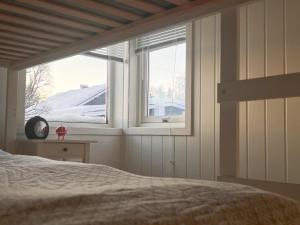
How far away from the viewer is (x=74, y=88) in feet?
9.75

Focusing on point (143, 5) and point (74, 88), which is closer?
point (143, 5)

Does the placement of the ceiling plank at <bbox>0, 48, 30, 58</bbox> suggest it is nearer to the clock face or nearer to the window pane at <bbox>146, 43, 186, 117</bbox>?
the clock face

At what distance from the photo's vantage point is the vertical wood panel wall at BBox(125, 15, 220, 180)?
2.41 metres

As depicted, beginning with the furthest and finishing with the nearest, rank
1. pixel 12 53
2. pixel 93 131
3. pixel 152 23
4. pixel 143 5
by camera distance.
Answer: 1. pixel 93 131
2. pixel 12 53
3. pixel 152 23
4. pixel 143 5

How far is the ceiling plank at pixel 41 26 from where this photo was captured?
1.44 meters

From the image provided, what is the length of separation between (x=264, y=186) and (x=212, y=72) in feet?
4.47

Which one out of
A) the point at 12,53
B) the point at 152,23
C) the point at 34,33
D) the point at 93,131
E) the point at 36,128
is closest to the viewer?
the point at 152,23

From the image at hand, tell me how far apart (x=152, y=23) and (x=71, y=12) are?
0.96 ft

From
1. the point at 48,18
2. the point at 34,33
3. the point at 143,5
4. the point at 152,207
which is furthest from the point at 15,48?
the point at 152,207

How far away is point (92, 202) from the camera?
1.87 ft

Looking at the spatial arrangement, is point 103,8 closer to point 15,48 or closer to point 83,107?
point 15,48

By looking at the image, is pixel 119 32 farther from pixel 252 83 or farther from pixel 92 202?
pixel 92 202

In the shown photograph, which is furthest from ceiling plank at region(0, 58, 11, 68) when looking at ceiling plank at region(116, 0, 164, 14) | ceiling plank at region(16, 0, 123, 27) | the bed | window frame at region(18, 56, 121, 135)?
the bed

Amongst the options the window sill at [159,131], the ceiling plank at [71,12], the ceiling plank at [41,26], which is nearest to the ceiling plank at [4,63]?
the ceiling plank at [41,26]
